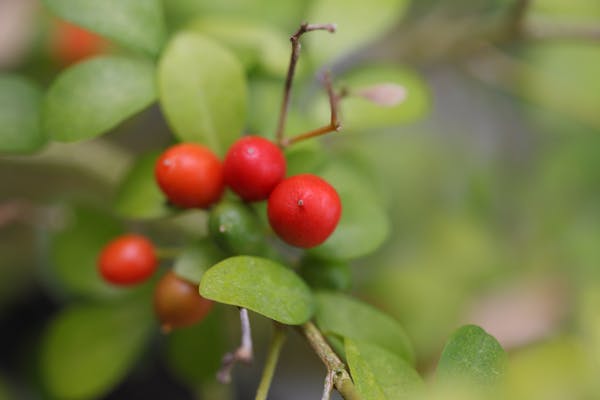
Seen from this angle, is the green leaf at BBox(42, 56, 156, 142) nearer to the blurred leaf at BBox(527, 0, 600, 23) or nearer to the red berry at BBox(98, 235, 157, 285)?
the red berry at BBox(98, 235, 157, 285)

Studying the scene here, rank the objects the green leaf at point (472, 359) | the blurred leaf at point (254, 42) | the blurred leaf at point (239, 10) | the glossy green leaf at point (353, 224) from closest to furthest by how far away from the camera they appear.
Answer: the green leaf at point (472, 359)
the glossy green leaf at point (353, 224)
the blurred leaf at point (254, 42)
the blurred leaf at point (239, 10)

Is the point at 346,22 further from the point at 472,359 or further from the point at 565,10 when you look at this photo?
the point at 472,359

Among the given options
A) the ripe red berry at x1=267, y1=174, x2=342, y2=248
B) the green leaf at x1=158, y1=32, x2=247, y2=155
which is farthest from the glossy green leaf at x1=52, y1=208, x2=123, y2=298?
the ripe red berry at x1=267, y1=174, x2=342, y2=248

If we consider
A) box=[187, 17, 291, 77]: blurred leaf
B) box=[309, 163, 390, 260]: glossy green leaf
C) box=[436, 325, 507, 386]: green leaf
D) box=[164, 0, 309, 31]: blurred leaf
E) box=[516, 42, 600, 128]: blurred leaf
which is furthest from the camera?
box=[516, 42, 600, 128]: blurred leaf

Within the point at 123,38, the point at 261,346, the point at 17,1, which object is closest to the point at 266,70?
the point at 123,38

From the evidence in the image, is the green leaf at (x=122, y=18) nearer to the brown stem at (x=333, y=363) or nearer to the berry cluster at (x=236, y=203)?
the berry cluster at (x=236, y=203)

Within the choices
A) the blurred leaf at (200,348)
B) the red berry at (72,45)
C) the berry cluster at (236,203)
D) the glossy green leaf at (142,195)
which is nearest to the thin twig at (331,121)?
the berry cluster at (236,203)

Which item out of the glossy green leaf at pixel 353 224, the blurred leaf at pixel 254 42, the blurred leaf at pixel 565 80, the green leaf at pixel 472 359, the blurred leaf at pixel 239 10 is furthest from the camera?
the blurred leaf at pixel 565 80
